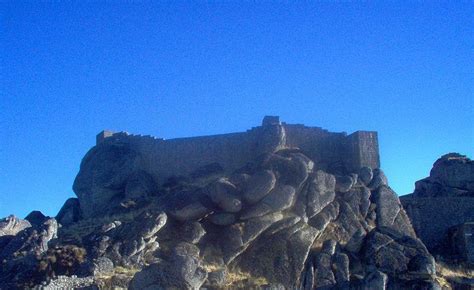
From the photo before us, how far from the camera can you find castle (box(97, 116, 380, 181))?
4622 centimetres

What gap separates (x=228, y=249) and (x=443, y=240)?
17665 millimetres

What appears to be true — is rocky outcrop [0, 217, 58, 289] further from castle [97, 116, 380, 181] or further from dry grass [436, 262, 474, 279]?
dry grass [436, 262, 474, 279]

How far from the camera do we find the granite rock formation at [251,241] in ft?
86.7

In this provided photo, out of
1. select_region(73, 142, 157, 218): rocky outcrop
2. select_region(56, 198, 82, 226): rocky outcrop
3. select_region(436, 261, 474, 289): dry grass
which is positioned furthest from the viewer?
select_region(73, 142, 157, 218): rocky outcrop

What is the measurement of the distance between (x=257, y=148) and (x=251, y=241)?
1436 cm

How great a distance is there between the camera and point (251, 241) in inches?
1298

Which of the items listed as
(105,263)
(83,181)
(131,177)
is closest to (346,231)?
(105,263)

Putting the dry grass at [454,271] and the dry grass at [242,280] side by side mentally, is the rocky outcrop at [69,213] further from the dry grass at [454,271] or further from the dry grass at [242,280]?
the dry grass at [454,271]

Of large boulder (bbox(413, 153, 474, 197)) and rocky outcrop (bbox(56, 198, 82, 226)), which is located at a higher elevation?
rocky outcrop (bbox(56, 198, 82, 226))

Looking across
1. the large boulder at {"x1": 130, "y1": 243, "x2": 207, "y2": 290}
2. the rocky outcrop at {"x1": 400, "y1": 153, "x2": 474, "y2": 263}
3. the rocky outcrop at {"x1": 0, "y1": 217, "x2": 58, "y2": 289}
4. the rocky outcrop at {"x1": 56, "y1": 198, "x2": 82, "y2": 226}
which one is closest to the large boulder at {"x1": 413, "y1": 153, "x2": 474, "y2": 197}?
the rocky outcrop at {"x1": 400, "y1": 153, "x2": 474, "y2": 263}

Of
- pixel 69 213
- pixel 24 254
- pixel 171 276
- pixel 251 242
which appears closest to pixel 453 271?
pixel 251 242

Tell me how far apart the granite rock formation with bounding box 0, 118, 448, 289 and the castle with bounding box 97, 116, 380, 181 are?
230cm

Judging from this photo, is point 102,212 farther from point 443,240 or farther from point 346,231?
point 443,240

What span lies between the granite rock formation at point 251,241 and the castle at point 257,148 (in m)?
2.30
